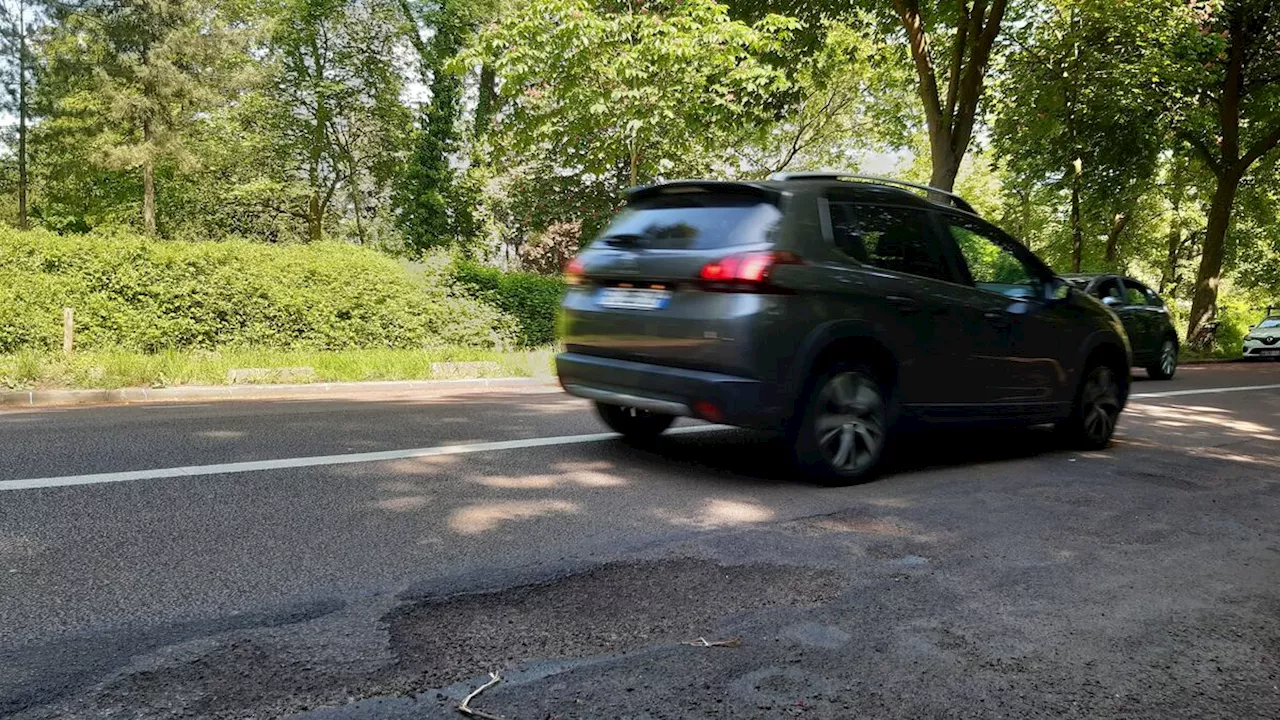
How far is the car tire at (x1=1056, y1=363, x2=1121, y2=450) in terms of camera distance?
673cm

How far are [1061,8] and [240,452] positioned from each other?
1926 cm

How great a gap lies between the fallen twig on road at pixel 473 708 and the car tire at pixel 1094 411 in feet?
18.5

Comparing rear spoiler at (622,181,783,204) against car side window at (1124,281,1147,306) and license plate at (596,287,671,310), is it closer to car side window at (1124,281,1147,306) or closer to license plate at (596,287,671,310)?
license plate at (596,287,671,310)

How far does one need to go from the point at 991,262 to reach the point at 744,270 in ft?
7.81

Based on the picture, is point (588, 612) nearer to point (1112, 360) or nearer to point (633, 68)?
point (1112, 360)

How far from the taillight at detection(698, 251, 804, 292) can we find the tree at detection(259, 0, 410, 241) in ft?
93.9

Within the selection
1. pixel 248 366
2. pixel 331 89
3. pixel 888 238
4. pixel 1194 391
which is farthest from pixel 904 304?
pixel 331 89

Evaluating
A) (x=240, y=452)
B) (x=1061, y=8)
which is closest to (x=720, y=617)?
(x=240, y=452)

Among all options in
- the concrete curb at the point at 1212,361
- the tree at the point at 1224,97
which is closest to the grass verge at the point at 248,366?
the tree at the point at 1224,97

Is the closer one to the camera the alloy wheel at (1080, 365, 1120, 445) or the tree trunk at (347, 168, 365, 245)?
the alloy wheel at (1080, 365, 1120, 445)

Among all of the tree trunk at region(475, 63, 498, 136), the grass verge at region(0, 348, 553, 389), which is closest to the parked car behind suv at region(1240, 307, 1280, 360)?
the grass verge at region(0, 348, 553, 389)

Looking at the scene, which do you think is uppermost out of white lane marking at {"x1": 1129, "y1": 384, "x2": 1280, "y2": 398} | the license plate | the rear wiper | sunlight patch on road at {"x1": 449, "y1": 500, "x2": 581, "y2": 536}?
the rear wiper

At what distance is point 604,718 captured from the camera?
2.21 metres

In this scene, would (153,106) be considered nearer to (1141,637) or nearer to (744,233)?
(744,233)
